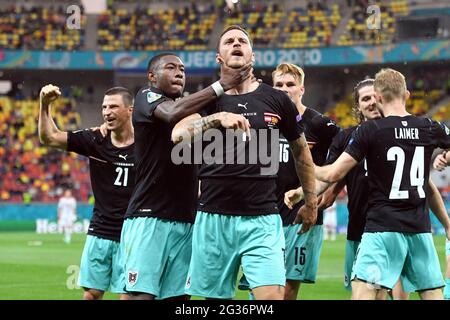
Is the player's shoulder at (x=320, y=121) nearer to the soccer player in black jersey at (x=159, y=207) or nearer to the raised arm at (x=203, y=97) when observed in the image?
the soccer player in black jersey at (x=159, y=207)

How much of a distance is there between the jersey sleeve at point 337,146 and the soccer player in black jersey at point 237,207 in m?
2.09

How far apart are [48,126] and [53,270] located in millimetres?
10686

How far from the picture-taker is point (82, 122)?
4478 centimetres

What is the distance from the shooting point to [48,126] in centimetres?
847

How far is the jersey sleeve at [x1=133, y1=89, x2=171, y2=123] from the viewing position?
6.83 metres

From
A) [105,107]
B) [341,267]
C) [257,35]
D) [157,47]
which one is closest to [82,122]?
[157,47]

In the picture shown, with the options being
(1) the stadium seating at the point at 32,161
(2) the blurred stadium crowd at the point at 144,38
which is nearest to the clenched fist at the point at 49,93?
(1) the stadium seating at the point at 32,161

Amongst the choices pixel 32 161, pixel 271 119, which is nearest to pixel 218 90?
pixel 271 119

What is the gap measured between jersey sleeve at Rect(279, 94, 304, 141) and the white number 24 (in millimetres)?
791

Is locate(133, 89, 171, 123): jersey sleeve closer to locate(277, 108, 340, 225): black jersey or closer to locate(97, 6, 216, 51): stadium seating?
locate(277, 108, 340, 225): black jersey

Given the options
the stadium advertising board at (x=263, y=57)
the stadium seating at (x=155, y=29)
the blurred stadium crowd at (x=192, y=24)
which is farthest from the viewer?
the stadium seating at (x=155, y=29)

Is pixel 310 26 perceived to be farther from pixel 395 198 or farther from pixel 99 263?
pixel 395 198

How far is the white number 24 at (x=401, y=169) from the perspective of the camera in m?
7.08

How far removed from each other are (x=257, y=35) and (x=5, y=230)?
54.8ft
